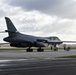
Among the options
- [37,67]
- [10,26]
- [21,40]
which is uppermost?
[10,26]

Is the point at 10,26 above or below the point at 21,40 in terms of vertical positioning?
above

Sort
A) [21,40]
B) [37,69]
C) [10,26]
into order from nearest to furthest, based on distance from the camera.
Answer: [37,69] → [21,40] → [10,26]

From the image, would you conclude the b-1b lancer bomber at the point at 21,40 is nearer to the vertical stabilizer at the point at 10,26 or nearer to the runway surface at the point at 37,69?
the vertical stabilizer at the point at 10,26

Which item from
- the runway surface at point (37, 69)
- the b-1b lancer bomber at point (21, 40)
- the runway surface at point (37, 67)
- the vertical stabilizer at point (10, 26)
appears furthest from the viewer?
the vertical stabilizer at point (10, 26)

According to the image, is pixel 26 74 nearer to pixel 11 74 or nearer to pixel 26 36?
pixel 11 74

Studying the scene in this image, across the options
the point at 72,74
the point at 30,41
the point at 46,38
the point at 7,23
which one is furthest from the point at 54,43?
the point at 72,74

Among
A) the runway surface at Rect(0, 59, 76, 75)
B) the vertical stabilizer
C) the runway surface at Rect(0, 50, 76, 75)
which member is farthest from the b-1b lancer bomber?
the runway surface at Rect(0, 59, 76, 75)

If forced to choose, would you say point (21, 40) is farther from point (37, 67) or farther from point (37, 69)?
point (37, 69)

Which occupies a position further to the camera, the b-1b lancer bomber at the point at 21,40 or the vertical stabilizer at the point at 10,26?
the vertical stabilizer at the point at 10,26

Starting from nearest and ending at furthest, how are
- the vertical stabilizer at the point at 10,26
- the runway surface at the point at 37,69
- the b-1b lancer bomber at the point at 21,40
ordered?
the runway surface at the point at 37,69 < the b-1b lancer bomber at the point at 21,40 < the vertical stabilizer at the point at 10,26

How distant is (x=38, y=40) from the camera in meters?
72.2

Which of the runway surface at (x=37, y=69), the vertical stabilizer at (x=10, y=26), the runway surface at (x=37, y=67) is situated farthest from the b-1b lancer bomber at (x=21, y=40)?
the runway surface at (x=37, y=69)

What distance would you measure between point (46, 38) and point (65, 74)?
59905 mm

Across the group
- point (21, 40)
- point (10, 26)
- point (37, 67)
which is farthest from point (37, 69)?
point (10, 26)
